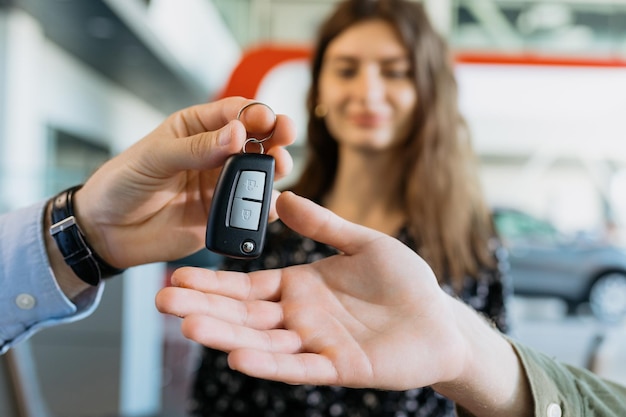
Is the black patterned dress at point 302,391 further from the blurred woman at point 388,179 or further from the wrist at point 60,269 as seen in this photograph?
the wrist at point 60,269

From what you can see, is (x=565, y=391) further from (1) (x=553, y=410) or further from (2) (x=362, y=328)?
(2) (x=362, y=328)

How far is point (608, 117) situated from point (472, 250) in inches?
149

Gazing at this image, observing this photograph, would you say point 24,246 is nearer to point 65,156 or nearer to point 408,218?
point 408,218

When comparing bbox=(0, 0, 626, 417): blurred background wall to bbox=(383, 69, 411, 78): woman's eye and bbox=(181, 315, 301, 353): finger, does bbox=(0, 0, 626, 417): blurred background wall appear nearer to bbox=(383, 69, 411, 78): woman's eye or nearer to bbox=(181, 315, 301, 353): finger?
bbox=(383, 69, 411, 78): woman's eye

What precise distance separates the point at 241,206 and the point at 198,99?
6.92 m

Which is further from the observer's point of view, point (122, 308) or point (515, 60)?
point (515, 60)

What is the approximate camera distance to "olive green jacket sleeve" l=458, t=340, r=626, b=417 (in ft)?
2.59

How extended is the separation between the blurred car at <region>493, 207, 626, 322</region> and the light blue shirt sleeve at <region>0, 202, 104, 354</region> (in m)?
5.05

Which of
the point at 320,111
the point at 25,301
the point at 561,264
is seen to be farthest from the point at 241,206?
the point at 561,264

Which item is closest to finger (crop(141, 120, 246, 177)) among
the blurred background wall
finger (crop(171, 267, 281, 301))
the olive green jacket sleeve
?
finger (crop(171, 267, 281, 301))

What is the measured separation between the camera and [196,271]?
72 cm

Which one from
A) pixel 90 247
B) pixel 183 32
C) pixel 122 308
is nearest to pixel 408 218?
pixel 90 247

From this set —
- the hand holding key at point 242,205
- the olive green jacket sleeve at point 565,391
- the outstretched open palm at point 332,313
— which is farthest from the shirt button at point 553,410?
the hand holding key at point 242,205

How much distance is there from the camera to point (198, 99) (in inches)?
295
